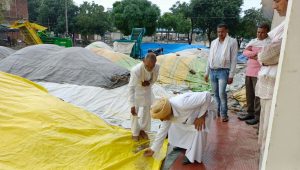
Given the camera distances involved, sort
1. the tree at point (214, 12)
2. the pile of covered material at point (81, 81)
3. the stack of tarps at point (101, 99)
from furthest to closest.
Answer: the tree at point (214, 12)
the pile of covered material at point (81, 81)
the stack of tarps at point (101, 99)

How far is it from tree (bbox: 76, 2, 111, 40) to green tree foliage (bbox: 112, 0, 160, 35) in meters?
4.13

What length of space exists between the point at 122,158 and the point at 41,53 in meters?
6.02

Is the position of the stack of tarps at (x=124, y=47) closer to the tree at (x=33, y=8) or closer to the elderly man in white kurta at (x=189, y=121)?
the elderly man in white kurta at (x=189, y=121)

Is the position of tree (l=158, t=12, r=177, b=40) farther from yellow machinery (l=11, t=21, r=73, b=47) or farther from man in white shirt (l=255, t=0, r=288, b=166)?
man in white shirt (l=255, t=0, r=288, b=166)

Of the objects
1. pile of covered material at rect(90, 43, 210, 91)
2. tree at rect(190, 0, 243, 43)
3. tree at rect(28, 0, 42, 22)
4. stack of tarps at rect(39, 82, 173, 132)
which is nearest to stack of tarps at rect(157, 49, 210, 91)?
pile of covered material at rect(90, 43, 210, 91)

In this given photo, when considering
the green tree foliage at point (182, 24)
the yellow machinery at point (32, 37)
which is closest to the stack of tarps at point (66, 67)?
the yellow machinery at point (32, 37)

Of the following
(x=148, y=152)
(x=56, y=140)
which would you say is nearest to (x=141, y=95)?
(x=148, y=152)

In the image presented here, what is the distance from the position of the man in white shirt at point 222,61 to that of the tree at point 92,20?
25.5 m

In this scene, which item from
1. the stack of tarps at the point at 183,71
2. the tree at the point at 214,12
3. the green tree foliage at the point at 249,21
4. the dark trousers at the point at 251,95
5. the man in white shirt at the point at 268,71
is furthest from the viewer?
the green tree foliage at the point at 249,21

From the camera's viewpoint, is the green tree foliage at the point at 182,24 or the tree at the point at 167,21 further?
the tree at the point at 167,21

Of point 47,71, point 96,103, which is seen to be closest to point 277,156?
point 96,103

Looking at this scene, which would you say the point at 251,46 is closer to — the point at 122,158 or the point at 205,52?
the point at 122,158

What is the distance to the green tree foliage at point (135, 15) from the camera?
23984mm

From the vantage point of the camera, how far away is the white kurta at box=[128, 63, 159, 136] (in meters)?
3.81
